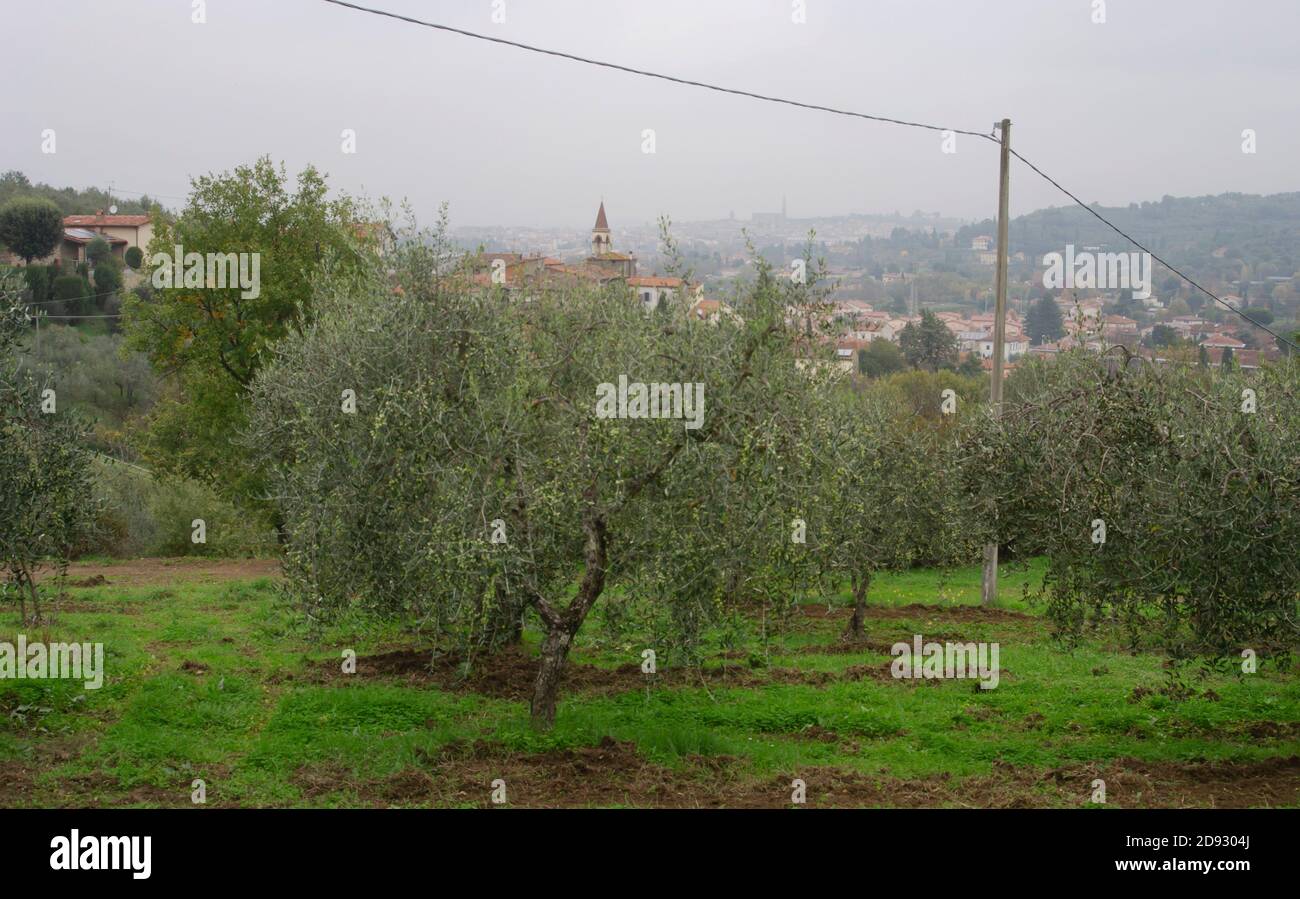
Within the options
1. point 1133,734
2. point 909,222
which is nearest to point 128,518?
point 1133,734

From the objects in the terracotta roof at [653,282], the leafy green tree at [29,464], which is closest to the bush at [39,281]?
the leafy green tree at [29,464]

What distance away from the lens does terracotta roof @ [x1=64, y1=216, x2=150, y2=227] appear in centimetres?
8294

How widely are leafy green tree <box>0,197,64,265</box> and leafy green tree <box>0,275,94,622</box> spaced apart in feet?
215

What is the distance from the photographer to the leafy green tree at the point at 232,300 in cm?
2909

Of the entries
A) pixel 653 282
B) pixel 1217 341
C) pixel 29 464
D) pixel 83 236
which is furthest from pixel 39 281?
pixel 1217 341

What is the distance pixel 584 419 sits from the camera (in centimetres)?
1171

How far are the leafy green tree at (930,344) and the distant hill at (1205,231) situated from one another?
17087mm

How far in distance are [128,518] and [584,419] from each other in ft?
94.6

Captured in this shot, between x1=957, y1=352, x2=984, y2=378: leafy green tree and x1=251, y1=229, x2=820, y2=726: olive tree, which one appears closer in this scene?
x1=251, y1=229, x2=820, y2=726: olive tree

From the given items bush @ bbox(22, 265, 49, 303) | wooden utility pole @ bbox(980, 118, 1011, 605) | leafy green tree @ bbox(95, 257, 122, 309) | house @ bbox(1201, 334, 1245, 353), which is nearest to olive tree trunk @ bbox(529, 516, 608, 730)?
wooden utility pole @ bbox(980, 118, 1011, 605)

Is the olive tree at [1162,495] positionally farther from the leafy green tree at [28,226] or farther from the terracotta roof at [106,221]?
the terracotta roof at [106,221]

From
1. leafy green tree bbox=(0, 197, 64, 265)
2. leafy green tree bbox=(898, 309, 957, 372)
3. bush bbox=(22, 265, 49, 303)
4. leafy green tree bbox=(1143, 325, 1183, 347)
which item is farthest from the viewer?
leafy green tree bbox=(898, 309, 957, 372)

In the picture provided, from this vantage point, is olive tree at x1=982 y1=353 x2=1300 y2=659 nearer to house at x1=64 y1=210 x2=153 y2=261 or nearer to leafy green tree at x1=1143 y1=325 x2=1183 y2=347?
leafy green tree at x1=1143 y1=325 x2=1183 y2=347

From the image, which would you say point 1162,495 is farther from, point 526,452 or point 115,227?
point 115,227
